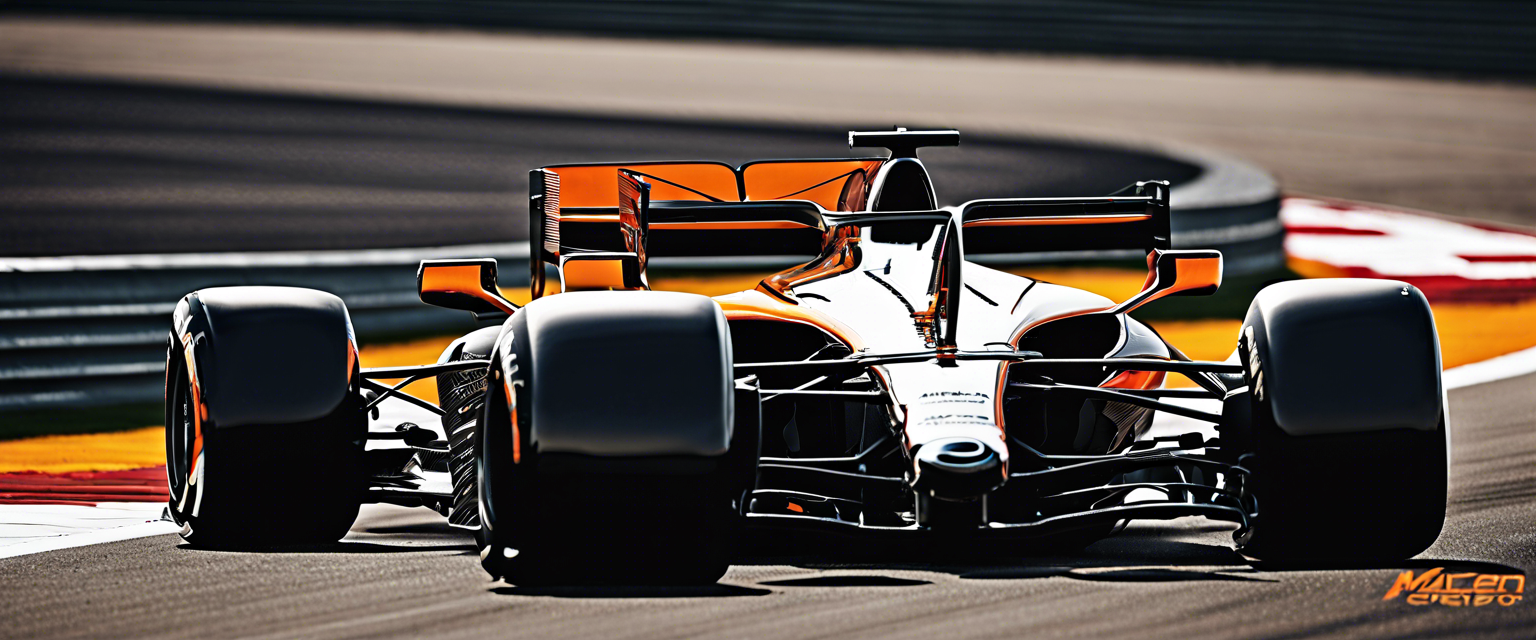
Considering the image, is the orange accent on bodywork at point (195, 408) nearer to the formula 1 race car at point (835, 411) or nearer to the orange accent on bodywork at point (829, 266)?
the formula 1 race car at point (835, 411)

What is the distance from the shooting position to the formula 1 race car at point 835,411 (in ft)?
17.9

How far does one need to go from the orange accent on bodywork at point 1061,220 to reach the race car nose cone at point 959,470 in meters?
1.78

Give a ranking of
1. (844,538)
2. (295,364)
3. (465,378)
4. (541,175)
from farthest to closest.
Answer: (541,175) < (465,378) < (295,364) < (844,538)

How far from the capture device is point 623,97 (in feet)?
113

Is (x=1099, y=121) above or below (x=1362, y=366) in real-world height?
below

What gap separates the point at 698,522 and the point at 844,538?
1.51ft

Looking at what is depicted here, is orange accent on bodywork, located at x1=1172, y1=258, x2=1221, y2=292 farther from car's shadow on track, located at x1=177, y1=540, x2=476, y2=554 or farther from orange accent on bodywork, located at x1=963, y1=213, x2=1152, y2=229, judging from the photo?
car's shadow on track, located at x1=177, y1=540, x2=476, y2=554

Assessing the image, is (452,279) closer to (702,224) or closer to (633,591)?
(702,224)

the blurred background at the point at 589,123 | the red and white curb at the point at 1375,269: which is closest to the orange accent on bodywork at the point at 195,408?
the red and white curb at the point at 1375,269

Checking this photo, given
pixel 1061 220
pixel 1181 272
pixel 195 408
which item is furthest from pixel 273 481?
pixel 1181 272

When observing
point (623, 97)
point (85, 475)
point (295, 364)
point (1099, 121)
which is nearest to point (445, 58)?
point (623, 97)

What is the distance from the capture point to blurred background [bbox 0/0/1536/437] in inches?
523

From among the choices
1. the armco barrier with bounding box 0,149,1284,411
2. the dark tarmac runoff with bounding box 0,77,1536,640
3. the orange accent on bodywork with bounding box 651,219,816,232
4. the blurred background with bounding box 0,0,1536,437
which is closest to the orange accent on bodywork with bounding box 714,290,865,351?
the dark tarmac runoff with bounding box 0,77,1536,640

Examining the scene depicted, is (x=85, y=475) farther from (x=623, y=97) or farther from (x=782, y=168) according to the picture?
(x=623, y=97)
